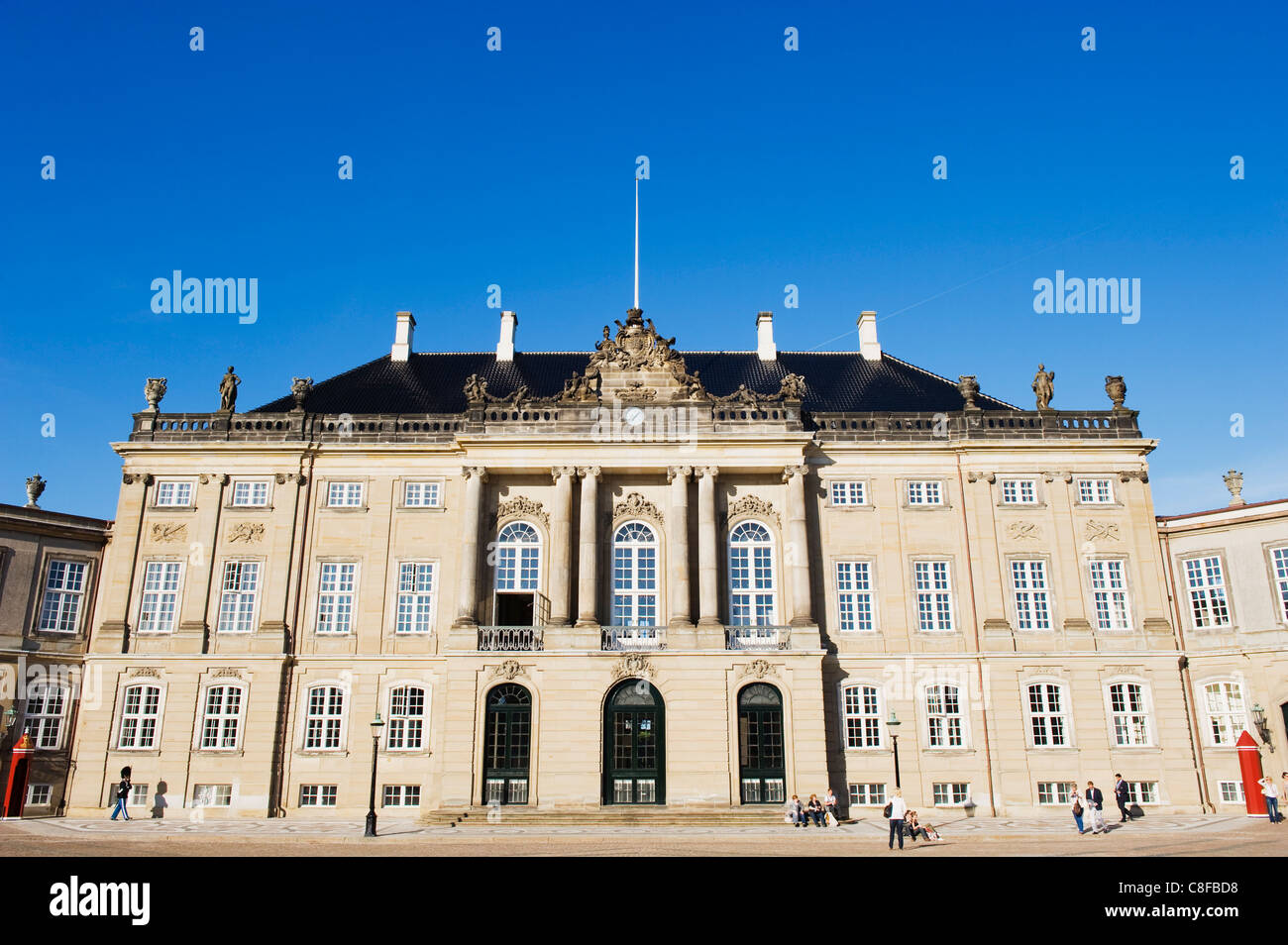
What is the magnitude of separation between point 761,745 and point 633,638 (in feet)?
19.4

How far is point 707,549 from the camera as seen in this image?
113 feet

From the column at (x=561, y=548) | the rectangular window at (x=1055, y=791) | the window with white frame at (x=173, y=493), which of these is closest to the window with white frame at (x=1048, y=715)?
the rectangular window at (x=1055, y=791)

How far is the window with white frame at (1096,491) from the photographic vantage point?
3675cm

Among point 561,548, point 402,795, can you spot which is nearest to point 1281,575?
point 561,548

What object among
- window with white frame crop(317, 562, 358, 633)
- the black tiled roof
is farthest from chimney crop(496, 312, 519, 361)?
window with white frame crop(317, 562, 358, 633)

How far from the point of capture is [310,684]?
34719 mm

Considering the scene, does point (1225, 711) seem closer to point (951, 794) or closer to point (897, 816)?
point (951, 794)

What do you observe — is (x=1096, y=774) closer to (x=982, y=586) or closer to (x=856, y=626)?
(x=982, y=586)

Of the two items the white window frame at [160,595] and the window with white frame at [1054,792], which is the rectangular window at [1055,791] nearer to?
the window with white frame at [1054,792]

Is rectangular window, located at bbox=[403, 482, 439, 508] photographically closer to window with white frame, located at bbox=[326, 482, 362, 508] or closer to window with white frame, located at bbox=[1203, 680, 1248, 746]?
window with white frame, located at bbox=[326, 482, 362, 508]

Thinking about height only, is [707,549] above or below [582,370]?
below

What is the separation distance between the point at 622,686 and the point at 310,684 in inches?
471

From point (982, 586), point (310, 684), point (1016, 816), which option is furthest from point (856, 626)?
point (310, 684)

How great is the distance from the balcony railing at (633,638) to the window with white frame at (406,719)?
24.3ft
